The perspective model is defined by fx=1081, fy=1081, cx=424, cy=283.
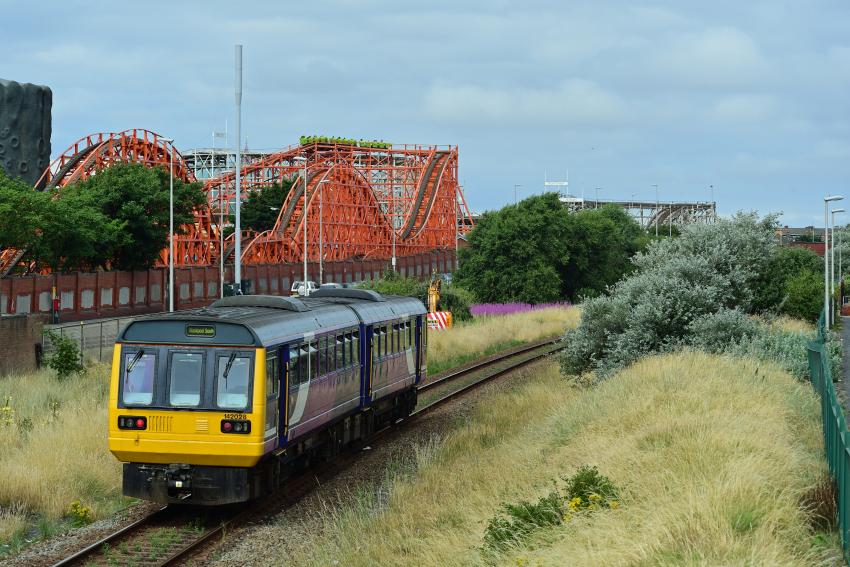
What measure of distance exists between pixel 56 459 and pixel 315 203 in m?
73.8

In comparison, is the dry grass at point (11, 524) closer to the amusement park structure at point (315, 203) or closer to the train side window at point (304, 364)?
the train side window at point (304, 364)

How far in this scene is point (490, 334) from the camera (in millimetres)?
45688

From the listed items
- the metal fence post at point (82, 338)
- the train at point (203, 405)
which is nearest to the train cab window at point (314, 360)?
the train at point (203, 405)

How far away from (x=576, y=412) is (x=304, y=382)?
14.5ft

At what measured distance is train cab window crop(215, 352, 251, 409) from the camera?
1386 centimetres

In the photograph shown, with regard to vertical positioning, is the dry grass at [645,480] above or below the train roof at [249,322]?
below

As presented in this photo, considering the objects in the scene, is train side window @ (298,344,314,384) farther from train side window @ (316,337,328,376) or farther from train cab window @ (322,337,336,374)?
train cab window @ (322,337,336,374)

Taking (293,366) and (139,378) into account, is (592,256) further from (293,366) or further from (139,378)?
(139,378)

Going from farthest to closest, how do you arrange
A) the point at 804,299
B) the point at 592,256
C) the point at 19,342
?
the point at 592,256 → the point at 804,299 → the point at 19,342

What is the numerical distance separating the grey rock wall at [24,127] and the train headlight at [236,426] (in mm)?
46846

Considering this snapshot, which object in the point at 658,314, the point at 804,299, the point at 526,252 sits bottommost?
the point at 804,299

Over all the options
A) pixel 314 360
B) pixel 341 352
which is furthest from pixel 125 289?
pixel 314 360

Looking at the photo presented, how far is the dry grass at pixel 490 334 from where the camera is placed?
3934 centimetres

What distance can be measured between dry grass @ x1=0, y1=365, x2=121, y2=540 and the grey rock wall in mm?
37394
